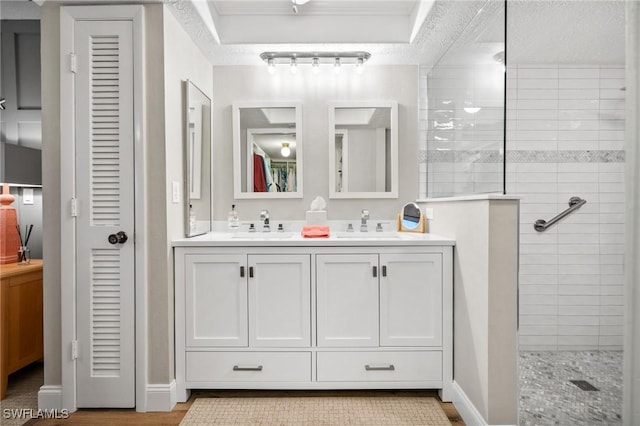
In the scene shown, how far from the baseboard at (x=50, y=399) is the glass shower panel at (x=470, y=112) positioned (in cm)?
253

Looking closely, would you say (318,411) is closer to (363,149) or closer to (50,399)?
(50,399)

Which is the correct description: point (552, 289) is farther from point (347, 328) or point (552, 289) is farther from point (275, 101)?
point (275, 101)

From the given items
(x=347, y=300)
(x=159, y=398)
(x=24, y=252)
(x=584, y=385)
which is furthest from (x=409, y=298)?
(x=24, y=252)

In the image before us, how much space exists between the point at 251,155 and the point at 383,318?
5.10 feet

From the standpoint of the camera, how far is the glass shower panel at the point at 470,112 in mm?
1823

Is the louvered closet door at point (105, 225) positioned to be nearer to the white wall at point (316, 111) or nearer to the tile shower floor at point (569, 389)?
the white wall at point (316, 111)

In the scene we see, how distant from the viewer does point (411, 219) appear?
8.91 ft

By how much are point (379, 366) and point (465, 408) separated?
486 millimetres

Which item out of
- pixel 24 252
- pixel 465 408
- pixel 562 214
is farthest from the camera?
pixel 562 214

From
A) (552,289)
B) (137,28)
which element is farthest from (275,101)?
(552,289)

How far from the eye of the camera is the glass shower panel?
5.98 feet

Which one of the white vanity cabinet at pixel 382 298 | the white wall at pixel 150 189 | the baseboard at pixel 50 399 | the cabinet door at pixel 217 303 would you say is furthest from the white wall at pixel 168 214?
the white vanity cabinet at pixel 382 298

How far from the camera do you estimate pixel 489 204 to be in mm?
1733

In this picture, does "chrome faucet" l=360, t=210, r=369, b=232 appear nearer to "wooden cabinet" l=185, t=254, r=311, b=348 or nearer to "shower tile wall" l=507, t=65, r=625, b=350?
"wooden cabinet" l=185, t=254, r=311, b=348
